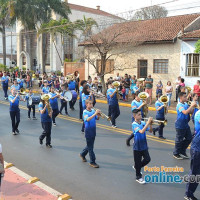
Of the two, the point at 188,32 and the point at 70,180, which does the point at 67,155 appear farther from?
the point at 188,32

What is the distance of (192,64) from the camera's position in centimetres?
1906

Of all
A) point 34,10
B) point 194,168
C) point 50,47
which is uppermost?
point 34,10

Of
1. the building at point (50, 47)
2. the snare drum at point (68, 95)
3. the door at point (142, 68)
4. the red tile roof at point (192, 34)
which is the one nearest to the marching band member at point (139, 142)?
the snare drum at point (68, 95)

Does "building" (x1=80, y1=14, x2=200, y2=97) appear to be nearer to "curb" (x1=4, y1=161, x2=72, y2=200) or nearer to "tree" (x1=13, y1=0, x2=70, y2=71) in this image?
"tree" (x1=13, y1=0, x2=70, y2=71)

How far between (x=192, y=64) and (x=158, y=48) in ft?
9.63

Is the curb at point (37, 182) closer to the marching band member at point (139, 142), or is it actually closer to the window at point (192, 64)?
the marching band member at point (139, 142)

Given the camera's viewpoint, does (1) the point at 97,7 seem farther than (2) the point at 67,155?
Yes

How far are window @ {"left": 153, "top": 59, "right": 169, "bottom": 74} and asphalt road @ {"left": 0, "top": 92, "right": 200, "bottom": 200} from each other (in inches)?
374

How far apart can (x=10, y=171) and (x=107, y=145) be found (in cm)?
331

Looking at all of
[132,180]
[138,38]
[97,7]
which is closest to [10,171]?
[132,180]

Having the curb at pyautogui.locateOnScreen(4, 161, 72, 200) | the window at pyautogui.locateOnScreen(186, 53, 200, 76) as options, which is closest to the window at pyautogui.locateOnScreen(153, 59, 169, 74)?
the window at pyautogui.locateOnScreen(186, 53, 200, 76)

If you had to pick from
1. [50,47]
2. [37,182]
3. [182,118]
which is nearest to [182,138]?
[182,118]

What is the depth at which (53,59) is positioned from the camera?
38688mm

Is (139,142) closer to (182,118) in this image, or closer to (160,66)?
(182,118)
